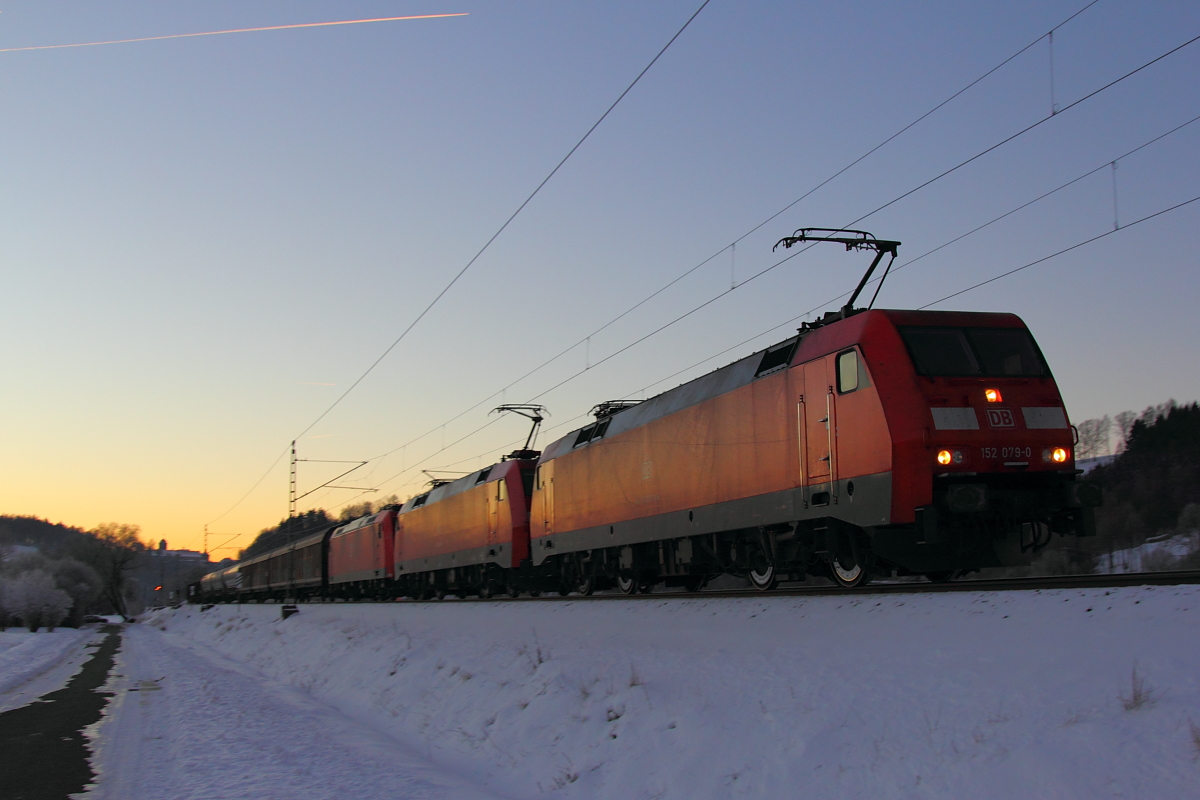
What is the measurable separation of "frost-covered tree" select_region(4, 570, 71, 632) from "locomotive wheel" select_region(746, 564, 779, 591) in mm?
76444

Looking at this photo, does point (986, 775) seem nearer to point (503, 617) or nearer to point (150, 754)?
point (150, 754)

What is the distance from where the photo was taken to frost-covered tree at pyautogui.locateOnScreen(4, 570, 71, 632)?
75.7 meters

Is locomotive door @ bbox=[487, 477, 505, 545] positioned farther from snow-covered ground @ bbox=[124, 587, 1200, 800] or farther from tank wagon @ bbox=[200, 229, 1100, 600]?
snow-covered ground @ bbox=[124, 587, 1200, 800]

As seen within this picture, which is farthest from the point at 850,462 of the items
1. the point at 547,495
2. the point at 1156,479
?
the point at 1156,479

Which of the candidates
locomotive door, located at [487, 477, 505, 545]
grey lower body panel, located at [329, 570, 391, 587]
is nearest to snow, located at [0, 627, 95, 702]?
locomotive door, located at [487, 477, 505, 545]

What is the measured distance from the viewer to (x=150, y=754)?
994 centimetres

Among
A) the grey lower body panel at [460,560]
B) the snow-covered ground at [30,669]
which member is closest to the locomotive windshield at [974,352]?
the grey lower body panel at [460,560]

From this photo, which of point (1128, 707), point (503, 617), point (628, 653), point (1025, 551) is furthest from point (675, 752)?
point (503, 617)

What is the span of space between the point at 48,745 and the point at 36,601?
79.4 metres

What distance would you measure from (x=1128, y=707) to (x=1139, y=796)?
2.59ft

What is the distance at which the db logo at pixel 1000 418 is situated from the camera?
11195 millimetres

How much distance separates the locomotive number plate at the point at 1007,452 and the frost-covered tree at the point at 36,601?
81.3 meters

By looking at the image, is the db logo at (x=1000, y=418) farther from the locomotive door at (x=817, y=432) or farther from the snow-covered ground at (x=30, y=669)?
the snow-covered ground at (x=30, y=669)

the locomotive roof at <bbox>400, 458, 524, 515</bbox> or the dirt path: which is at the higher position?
the locomotive roof at <bbox>400, 458, 524, 515</bbox>
